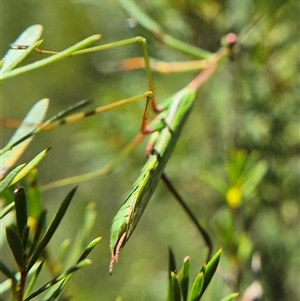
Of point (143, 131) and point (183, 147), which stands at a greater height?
point (143, 131)

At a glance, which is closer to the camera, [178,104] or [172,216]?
[178,104]

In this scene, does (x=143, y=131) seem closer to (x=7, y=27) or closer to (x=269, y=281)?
(x=269, y=281)

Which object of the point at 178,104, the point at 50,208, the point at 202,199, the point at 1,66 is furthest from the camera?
the point at 50,208

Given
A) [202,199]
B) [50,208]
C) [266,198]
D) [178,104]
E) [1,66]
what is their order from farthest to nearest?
[50,208]
[202,199]
[266,198]
[178,104]
[1,66]

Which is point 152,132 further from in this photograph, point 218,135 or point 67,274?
point 218,135

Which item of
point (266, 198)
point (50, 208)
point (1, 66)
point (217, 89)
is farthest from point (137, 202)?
point (50, 208)

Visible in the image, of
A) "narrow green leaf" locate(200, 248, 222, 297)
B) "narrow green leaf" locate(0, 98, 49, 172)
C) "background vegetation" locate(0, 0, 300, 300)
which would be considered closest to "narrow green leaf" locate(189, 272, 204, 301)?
"narrow green leaf" locate(200, 248, 222, 297)

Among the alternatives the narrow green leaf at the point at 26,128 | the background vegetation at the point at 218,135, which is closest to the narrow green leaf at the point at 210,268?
the narrow green leaf at the point at 26,128

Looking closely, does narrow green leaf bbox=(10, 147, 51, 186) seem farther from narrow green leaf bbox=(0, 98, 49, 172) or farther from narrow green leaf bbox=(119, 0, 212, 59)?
narrow green leaf bbox=(119, 0, 212, 59)
